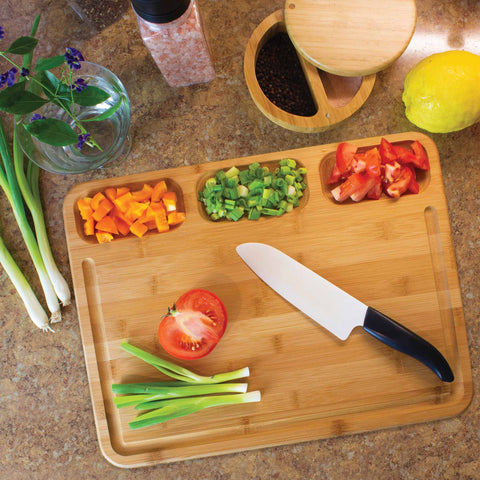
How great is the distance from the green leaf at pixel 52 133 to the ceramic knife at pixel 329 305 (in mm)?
518

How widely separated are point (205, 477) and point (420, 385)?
682 mm

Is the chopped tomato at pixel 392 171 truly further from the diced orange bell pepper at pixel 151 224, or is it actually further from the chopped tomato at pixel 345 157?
the diced orange bell pepper at pixel 151 224

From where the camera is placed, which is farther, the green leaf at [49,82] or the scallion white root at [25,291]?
the scallion white root at [25,291]

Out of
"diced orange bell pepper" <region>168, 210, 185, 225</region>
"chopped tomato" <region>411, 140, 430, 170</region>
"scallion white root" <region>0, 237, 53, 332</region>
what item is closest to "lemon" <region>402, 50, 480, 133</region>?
"chopped tomato" <region>411, 140, 430, 170</region>

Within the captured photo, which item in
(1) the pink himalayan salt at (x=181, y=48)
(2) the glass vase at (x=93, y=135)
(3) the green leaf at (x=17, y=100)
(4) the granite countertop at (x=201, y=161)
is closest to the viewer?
(3) the green leaf at (x=17, y=100)

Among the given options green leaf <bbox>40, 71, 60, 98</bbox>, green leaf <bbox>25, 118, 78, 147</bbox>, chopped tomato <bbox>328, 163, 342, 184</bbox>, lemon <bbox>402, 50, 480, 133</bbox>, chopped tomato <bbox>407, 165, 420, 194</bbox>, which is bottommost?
chopped tomato <bbox>407, 165, 420, 194</bbox>

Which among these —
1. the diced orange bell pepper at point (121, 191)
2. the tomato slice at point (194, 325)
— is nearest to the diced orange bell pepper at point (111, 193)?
the diced orange bell pepper at point (121, 191)

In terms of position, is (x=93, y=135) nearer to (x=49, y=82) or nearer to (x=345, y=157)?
(x=49, y=82)

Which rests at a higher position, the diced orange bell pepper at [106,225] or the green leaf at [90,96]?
the green leaf at [90,96]

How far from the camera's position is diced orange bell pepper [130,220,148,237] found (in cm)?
125

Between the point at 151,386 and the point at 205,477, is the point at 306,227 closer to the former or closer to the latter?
the point at 151,386

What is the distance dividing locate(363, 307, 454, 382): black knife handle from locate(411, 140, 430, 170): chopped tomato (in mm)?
420

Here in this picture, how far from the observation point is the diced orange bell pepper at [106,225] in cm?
125

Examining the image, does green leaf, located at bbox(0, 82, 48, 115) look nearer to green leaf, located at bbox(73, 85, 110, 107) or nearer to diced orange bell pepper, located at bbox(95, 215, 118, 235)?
green leaf, located at bbox(73, 85, 110, 107)
